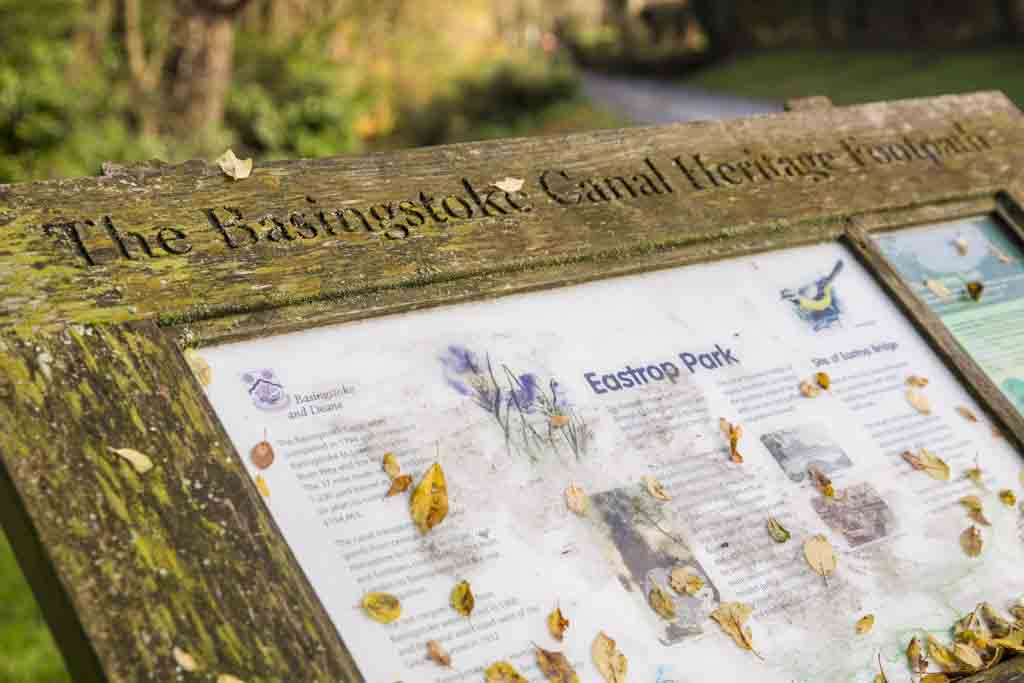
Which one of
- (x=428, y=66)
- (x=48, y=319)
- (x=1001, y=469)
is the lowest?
(x=1001, y=469)

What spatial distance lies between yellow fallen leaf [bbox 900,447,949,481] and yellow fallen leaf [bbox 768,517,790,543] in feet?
1.18

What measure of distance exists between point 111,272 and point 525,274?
0.69 metres

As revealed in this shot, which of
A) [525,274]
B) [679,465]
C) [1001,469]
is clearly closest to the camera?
[679,465]

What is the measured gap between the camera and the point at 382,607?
1491 mm

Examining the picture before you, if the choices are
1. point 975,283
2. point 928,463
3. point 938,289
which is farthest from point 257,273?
point 975,283

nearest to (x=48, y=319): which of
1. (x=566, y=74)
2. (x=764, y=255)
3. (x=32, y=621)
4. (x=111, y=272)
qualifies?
(x=111, y=272)

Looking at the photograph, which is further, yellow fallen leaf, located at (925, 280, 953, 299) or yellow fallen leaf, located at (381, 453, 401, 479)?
yellow fallen leaf, located at (925, 280, 953, 299)

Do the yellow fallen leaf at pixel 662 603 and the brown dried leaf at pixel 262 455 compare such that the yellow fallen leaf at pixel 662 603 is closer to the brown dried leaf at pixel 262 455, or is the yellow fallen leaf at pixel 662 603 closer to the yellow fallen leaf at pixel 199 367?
the brown dried leaf at pixel 262 455

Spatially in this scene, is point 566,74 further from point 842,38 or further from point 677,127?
point 677,127

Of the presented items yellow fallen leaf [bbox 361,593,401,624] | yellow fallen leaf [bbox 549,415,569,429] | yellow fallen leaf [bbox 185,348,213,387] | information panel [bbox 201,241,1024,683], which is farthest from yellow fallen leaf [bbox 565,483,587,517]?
yellow fallen leaf [bbox 185,348,213,387]

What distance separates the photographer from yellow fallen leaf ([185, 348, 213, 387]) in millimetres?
1607

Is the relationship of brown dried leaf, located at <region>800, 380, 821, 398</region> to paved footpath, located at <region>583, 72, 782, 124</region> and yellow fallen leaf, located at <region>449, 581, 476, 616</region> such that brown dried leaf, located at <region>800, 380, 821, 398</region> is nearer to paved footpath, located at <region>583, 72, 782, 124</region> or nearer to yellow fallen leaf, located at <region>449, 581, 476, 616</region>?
yellow fallen leaf, located at <region>449, 581, 476, 616</region>

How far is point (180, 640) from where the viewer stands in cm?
135

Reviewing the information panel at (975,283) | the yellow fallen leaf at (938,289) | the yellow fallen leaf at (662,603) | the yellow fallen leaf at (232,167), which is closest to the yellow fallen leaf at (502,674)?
the yellow fallen leaf at (662,603)
